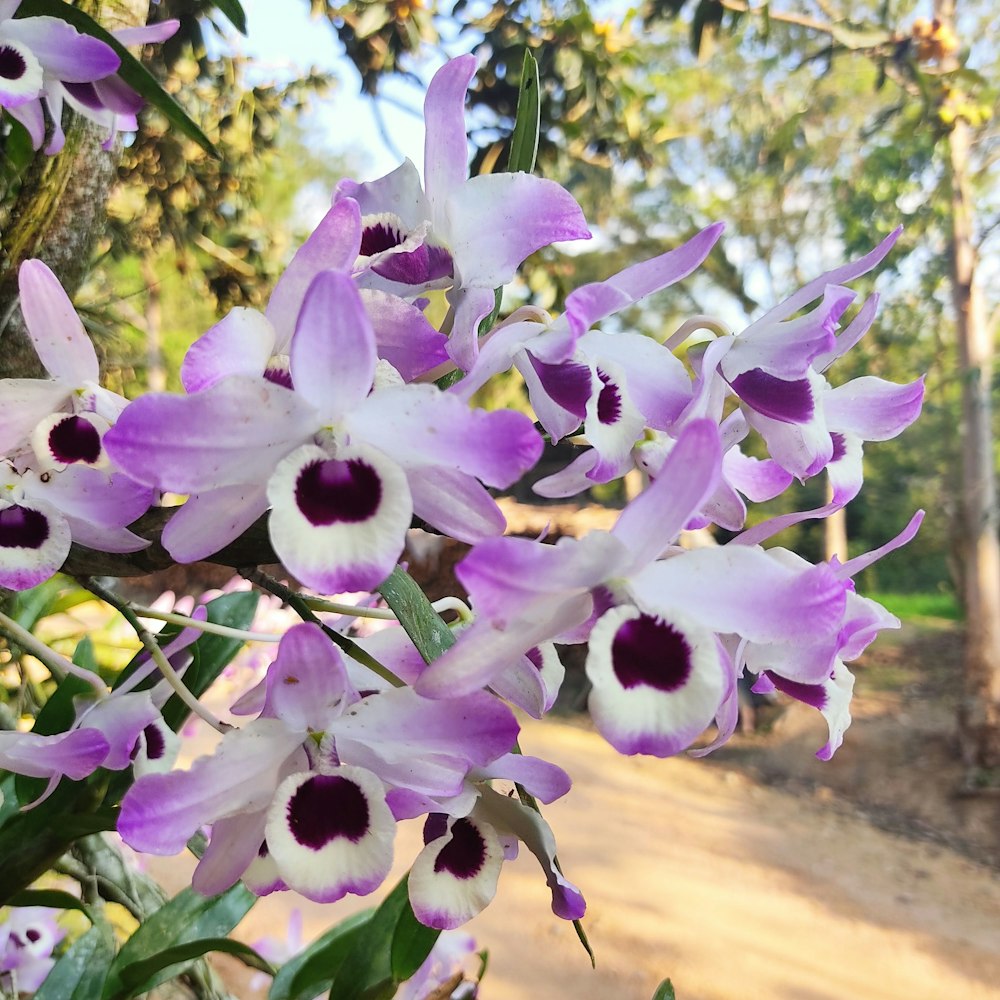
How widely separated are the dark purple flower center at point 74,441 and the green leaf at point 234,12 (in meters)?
0.38

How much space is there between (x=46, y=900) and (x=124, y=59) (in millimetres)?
599

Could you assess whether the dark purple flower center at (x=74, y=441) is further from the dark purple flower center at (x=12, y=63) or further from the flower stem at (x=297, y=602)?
the dark purple flower center at (x=12, y=63)

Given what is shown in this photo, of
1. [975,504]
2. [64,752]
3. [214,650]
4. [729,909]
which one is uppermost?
[64,752]

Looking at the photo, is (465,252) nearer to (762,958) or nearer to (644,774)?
(762,958)

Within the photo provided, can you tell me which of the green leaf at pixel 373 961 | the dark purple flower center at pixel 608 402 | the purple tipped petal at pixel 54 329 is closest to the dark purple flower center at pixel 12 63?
the purple tipped petal at pixel 54 329

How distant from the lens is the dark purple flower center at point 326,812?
0.25 metres

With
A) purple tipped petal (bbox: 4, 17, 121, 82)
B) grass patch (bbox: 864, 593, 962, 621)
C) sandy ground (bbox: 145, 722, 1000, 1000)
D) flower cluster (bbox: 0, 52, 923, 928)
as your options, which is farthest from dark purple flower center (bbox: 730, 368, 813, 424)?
grass patch (bbox: 864, 593, 962, 621)

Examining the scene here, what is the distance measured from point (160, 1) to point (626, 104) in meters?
1.03

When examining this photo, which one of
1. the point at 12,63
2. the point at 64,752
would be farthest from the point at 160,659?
the point at 12,63

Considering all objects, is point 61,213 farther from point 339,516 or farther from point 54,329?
point 339,516

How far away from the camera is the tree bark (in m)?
0.54

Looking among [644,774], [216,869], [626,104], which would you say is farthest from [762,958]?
[216,869]

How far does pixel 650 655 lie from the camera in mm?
223

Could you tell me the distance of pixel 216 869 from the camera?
0.30 m
